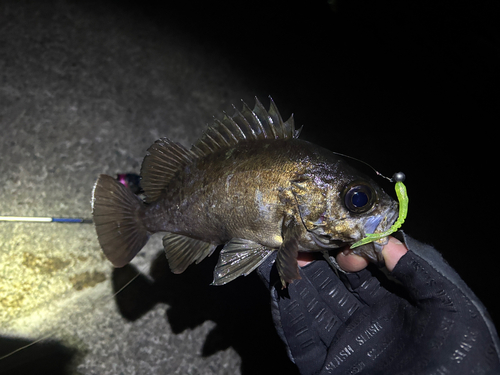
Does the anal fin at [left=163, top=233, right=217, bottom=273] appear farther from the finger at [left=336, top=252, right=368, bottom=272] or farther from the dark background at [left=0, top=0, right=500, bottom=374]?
the dark background at [left=0, top=0, right=500, bottom=374]

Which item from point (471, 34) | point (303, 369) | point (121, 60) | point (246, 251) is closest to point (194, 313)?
point (303, 369)

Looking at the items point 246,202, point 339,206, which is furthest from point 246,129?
point 339,206

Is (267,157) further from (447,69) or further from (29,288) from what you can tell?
(447,69)

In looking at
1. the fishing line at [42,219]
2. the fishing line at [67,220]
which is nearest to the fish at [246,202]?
the fishing line at [67,220]

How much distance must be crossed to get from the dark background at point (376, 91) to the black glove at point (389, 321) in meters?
0.74

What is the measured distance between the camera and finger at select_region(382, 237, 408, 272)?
126cm

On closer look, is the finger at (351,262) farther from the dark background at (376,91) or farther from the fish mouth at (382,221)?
the dark background at (376,91)

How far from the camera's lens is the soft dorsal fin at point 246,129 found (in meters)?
1.29

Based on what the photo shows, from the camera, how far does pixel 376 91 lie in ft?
8.45

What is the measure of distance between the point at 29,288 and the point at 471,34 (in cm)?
336

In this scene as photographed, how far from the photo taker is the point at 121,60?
7.64 ft

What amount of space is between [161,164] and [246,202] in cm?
47

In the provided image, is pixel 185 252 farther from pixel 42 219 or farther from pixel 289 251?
pixel 42 219

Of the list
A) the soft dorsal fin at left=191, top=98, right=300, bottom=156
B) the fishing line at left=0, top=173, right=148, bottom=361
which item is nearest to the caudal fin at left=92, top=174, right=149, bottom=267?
the soft dorsal fin at left=191, top=98, right=300, bottom=156
